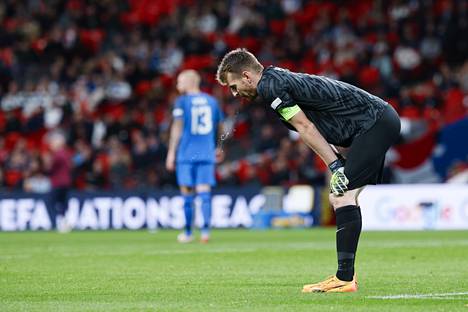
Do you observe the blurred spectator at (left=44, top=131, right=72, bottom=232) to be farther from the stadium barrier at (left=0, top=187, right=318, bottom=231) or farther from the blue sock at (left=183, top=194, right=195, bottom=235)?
the blue sock at (left=183, top=194, right=195, bottom=235)

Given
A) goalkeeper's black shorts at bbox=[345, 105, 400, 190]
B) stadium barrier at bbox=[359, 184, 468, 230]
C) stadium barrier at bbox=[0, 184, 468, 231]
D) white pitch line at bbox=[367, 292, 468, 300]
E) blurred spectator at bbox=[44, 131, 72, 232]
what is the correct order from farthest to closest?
blurred spectator at bbox=[44, 131, 72, 232] < stadium barrier at bbox=[0, 184, 468, 231] < stadium barrier at bbox=[359, 184, 468, 230] < goalkeeper's black shorts at bbox=[345, 105, 400, 190] < white pitch line at bbox=[367, 292, 468, 300]

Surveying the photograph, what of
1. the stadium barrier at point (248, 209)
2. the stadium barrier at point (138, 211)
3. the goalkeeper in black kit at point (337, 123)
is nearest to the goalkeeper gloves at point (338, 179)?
the goalkeeper in black kit at point (337, 123)

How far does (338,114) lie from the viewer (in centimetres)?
849

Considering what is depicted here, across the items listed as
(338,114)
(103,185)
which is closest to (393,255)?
(338,114)

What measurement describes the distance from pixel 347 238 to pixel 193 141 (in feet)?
28.3

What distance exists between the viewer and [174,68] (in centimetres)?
2858

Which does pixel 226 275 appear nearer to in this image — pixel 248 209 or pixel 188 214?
pixel 188 214

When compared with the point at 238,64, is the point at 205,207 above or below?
below

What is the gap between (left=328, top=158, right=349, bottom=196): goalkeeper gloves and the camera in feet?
26.8

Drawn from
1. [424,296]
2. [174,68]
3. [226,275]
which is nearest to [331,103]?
[424,296]

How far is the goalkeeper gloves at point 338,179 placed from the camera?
8164mm

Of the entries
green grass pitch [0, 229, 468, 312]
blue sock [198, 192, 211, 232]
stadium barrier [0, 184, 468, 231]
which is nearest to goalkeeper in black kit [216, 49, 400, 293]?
green grass pitch [0, 229, 468, 312]

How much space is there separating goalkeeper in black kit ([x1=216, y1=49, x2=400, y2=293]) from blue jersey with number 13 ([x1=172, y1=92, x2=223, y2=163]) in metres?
8.13

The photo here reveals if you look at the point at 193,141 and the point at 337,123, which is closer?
the point at 337,123
